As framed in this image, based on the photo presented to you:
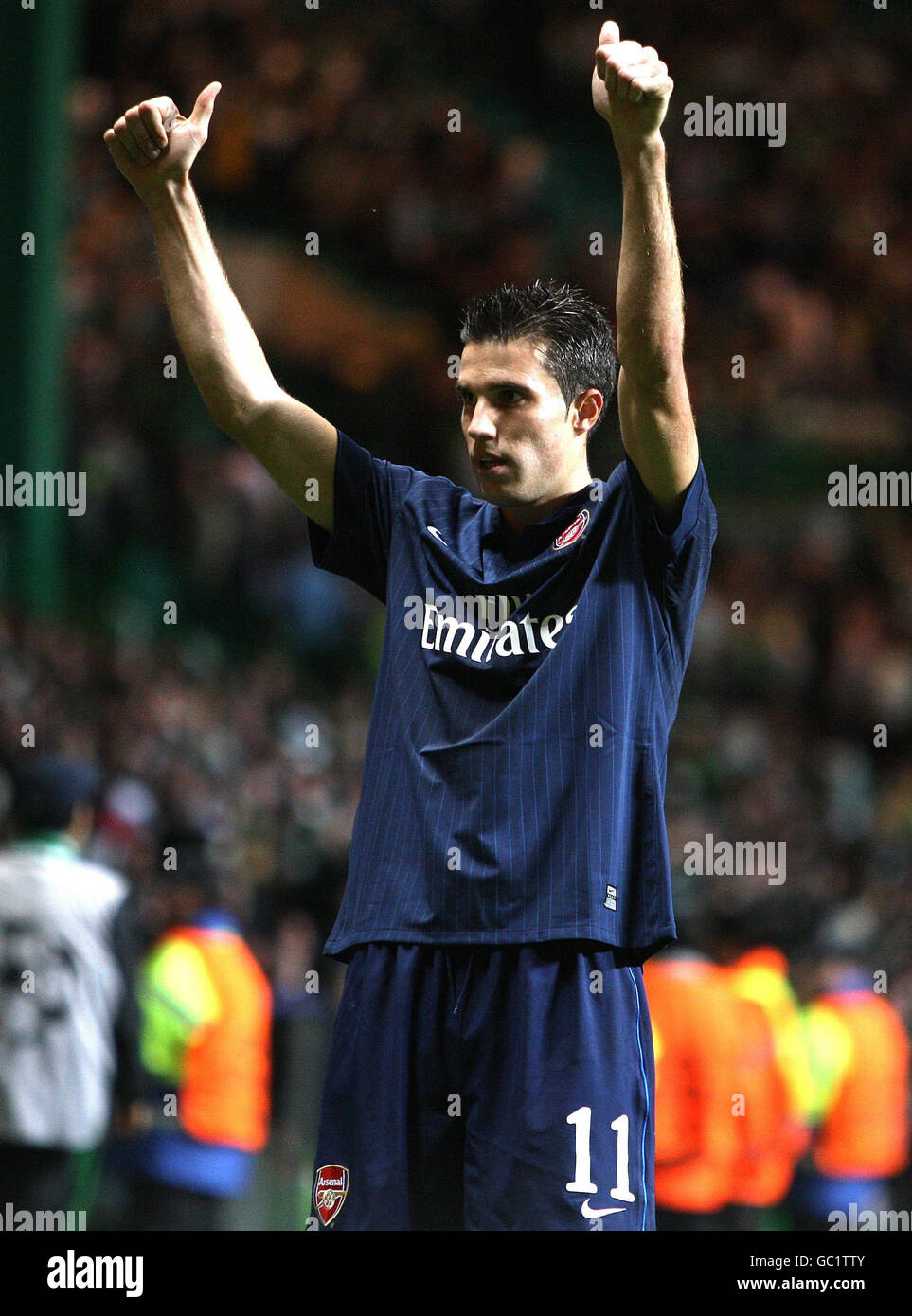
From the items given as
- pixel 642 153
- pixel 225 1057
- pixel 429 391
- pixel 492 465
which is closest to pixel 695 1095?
pixel 225 1057

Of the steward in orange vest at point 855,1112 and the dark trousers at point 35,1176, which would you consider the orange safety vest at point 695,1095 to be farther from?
the dark trousers at point 35,1176

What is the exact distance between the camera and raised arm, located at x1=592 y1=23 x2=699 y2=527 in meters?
2.39

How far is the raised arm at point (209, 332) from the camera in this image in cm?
275

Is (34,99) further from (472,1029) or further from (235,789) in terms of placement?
(472,1029)

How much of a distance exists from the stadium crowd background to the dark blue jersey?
4374mm

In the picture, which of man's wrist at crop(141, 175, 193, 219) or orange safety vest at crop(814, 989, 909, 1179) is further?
orange safety vest at crop(814, 989, 909, 1179)

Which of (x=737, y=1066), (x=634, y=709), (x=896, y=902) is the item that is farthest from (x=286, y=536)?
(x=634, y=709)

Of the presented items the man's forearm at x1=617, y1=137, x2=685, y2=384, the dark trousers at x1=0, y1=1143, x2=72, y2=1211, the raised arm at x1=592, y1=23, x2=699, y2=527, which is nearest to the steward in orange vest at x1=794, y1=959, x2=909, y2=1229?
the dark trousers at x1=0, y1=1143, x2=72, y2=1211

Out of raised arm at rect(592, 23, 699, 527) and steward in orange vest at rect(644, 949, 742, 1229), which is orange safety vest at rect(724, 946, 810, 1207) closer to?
steward in orange vest at rect(644, 949, 742, 1229)

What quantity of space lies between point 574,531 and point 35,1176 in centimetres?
324

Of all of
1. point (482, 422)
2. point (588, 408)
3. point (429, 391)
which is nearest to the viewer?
point (482, 422)

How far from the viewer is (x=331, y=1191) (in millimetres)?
2455

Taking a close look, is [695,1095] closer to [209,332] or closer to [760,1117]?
[760,1117]

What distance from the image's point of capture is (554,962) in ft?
7.98
